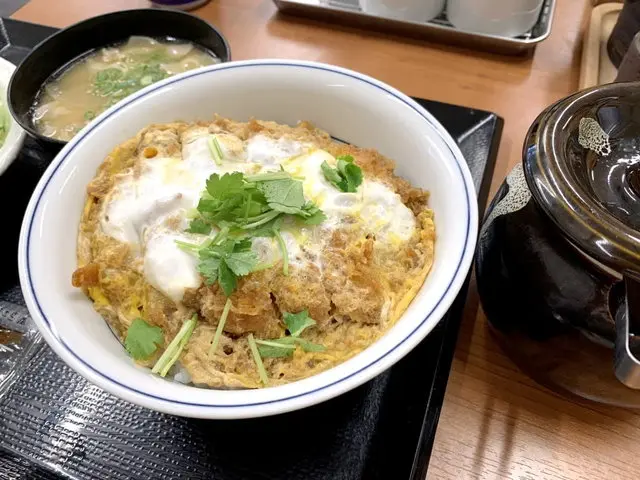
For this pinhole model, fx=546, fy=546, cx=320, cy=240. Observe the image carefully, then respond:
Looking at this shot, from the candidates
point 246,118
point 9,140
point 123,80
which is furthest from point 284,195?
point 123,80

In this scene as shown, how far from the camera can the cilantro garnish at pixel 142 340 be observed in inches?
38.1

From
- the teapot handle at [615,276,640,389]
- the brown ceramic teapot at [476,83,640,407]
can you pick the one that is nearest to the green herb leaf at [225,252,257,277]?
the brown ceramic teapot at [476,83,640,407]

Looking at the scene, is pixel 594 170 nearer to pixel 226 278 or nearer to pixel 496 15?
pixel 226 278

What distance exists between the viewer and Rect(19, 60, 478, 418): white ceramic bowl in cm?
84

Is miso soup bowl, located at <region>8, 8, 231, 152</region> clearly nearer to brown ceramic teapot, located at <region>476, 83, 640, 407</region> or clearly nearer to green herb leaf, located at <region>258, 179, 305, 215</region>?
green herb leaf, located at <region>258, 179, 305, 215</region>

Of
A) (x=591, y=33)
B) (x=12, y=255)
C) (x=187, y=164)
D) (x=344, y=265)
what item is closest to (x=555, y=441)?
(x=344, y=265)

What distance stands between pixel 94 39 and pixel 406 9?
105 centimetres

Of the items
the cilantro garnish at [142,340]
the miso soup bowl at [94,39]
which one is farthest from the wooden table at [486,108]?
the cilantro garnish at [142,340]

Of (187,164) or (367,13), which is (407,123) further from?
(367,13)

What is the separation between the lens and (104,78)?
1.73 meters

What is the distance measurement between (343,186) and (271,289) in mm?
262

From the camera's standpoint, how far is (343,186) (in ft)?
3.59

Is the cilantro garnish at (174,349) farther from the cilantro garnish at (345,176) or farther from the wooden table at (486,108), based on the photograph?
the wooden table at (486,108)

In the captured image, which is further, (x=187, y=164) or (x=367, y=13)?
(x=367, y=13)
